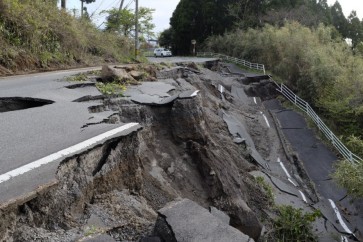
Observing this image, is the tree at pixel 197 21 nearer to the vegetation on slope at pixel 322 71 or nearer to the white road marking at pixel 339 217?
the vegetation on slope at pixel 322 71

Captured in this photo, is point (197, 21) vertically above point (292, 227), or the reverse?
point (197, 21)

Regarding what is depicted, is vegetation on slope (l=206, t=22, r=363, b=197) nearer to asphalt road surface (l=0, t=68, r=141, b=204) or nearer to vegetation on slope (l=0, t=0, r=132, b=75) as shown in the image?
asphalt road surface (l=0, t=68, r=141, b=204)

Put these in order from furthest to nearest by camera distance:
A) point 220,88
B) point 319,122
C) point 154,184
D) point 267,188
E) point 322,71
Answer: point 220,88 < point 322,71 < point 319,122 < point 267,188 < point 154,184

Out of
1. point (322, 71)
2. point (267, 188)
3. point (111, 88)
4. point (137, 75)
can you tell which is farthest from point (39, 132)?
point (322, 71)

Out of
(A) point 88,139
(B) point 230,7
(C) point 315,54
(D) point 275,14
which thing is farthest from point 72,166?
(B) point 230,7

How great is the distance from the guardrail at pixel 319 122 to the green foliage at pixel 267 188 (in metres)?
3.99

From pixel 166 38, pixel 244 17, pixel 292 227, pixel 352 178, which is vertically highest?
pixel 244 17

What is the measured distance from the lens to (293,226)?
852cm

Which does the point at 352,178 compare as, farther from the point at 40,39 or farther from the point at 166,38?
the point at 166,38

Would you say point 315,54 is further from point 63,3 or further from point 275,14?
point 275,14

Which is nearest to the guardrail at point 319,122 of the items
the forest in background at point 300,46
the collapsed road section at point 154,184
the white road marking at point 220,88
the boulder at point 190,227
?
the forest in background at point 300,46

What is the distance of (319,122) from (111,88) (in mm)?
13144

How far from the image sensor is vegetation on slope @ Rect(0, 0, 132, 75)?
1430 centimetres

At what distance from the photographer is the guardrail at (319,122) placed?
15.5 metres
